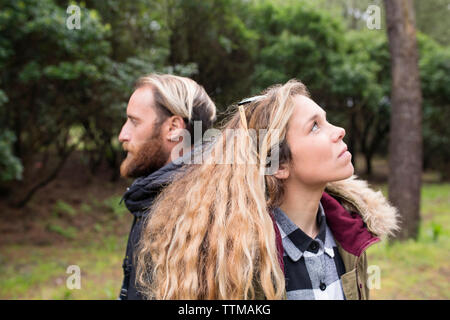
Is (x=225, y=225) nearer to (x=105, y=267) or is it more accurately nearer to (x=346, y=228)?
(x=346, y=228)

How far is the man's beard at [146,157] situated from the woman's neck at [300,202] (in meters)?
0.75

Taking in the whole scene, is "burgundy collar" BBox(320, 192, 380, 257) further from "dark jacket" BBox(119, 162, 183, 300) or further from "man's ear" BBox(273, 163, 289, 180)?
"dark jacket" BBox(119, 162, 183, 300)

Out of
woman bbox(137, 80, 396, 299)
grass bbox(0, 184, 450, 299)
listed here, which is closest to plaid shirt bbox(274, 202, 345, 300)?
woman bbox(137, 80, 396, 299)

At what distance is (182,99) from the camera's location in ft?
7.25

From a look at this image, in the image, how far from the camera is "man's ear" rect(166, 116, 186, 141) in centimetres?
215

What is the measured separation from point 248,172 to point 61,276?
5.23m

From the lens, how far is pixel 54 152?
1186 centimetres

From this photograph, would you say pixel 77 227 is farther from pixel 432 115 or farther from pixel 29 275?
pixel 432 115

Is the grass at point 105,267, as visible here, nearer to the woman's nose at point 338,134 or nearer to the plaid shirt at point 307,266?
the plaid shirt at point 307,266

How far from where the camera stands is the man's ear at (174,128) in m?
2.15

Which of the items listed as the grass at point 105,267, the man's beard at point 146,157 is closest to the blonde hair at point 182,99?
the man's beard at point 146,157

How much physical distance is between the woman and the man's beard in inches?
14.5
